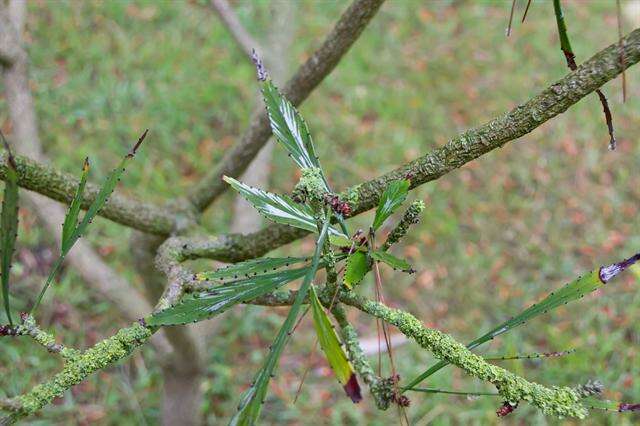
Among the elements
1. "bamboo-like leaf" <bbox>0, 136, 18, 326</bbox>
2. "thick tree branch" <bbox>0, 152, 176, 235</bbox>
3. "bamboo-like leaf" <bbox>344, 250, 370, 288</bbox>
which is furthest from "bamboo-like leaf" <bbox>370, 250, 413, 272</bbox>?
"thick tree branch" <bbox>0, 152, 176, 235</bbox>

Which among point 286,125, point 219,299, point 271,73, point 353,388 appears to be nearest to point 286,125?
point 286,125

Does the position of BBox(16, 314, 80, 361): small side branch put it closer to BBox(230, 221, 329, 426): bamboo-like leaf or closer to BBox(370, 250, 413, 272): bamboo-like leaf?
BBox(230, 221, 329, 426): bamboo-like leaf

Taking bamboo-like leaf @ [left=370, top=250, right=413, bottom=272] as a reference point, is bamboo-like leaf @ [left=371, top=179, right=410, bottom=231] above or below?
above

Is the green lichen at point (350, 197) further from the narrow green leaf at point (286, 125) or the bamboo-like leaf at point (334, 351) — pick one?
the bamboo-like leaf at point (334, 351)

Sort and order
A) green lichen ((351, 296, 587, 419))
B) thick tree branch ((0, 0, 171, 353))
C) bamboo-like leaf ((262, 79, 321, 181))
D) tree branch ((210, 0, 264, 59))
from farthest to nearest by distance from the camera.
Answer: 1. tree branch ((210, 0, 264, 59))
2. thick tree branch ((0, 0, 171, 353))
3. bamboo-like leaf ((262, 79, 321, 181))
4. green lichen ((351, 296, 587, 419))

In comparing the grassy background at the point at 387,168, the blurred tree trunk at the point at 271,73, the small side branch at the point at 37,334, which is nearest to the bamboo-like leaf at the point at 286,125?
the small side branch at the point at 37,334

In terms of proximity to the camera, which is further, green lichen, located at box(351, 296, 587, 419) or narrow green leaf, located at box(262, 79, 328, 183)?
narrow green leaf, located at box(262, 79, 328, 183)
